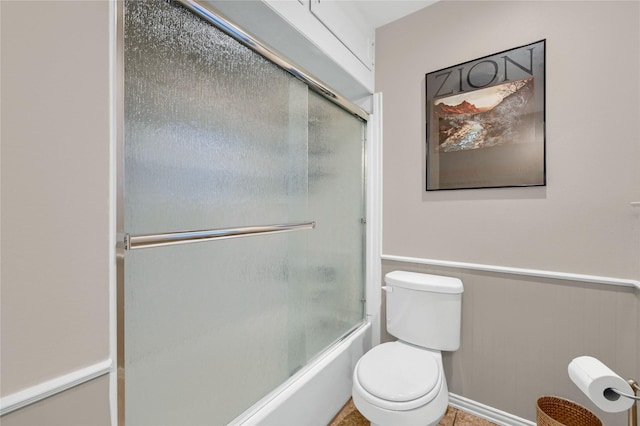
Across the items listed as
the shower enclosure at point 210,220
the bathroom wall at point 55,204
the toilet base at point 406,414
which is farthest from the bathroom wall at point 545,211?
the bathroom wall at point 55,204

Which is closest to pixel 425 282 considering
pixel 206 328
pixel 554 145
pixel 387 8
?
pixel 554 145

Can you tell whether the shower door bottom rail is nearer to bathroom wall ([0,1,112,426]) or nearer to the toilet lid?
bathroom wall ([0,1,112,426])

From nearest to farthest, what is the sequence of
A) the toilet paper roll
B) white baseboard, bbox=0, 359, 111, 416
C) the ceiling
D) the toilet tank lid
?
1. white baseboard, bbox=0, 359, 111, 416
2. the toilet paper roll
3. the toilet tank lid
4. the ceiling

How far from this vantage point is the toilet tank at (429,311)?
1555 mm

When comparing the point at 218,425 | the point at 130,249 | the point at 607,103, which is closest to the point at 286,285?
the point at 218,425

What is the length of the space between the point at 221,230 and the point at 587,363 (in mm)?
1424

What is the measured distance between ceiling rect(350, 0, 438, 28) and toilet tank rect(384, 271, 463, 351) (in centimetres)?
164

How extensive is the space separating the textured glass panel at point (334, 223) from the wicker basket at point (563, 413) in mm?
1012

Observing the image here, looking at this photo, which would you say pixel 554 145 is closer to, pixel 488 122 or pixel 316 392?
pixel 488 122

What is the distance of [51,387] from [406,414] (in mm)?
1123

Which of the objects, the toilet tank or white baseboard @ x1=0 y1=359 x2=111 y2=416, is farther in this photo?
the toilet tank

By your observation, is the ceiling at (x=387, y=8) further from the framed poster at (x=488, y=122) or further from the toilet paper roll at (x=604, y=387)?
the toilet paper roll at (x=604, y=387)

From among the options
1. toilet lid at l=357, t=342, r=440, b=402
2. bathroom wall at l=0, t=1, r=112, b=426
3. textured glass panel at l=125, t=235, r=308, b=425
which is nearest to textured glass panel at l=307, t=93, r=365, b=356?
textured glass panel at l=125, t=235, r=308, b=425

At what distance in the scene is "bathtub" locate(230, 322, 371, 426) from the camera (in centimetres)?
119
